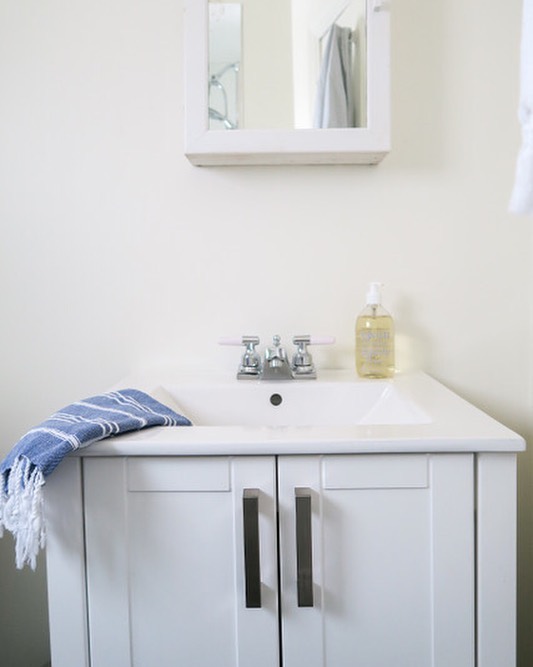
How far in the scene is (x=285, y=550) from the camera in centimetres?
87

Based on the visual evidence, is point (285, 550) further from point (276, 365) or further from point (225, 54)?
point (225, 54)

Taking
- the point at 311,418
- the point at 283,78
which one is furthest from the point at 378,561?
the point at 283,78

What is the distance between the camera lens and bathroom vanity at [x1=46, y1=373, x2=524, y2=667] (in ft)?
2.78

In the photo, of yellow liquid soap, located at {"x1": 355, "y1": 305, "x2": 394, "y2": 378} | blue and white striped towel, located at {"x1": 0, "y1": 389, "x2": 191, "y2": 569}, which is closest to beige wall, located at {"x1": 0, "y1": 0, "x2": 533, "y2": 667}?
yellow liquid soap, located at {"x1": 355, "y1": 305, "x2": 394, "y2": 378}

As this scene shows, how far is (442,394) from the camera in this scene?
1.13 m

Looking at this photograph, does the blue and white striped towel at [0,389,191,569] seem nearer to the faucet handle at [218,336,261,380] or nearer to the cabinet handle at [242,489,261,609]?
the cabinet handle at [242,489,261,609]

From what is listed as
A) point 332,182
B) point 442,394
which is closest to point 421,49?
point 332,182

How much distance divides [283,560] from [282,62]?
0.93 m

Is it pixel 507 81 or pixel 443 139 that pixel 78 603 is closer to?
pixel 443 139

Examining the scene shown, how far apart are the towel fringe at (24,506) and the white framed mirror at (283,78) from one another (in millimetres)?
718

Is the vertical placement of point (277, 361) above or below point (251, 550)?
above

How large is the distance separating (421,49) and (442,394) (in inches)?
29.1

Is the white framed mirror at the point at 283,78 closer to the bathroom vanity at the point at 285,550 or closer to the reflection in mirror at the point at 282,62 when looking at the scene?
the reflection in mirror at the point at 282,62

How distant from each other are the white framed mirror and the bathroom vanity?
0.63 m
